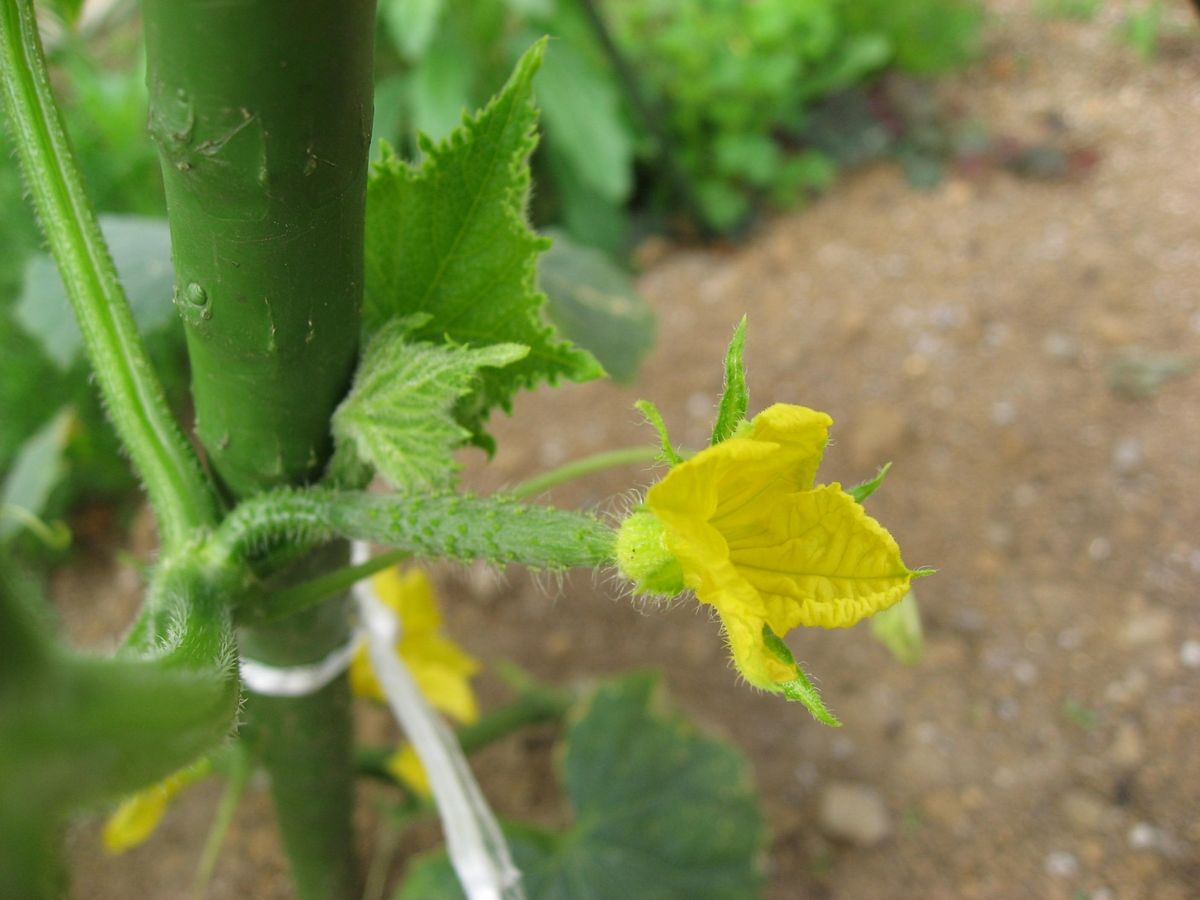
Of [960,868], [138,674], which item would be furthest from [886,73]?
[138,674]

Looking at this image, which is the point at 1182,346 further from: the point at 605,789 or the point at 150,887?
the point at 150,887

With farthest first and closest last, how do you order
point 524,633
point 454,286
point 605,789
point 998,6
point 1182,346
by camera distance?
point 998,6
point 1182,346
point 524,633
point 605,789
point 454,286

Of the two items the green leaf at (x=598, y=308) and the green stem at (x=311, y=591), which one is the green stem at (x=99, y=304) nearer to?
the green stem at (x=311, y=591)

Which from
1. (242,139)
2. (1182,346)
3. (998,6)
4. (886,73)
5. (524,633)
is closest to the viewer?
(242,139)

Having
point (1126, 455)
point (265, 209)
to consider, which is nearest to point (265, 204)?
point (265, 209)

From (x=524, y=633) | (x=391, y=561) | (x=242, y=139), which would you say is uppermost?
(x=242, y=139)

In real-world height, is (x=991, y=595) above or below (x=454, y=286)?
below

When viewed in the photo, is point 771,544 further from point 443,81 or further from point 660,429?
point 443,81
